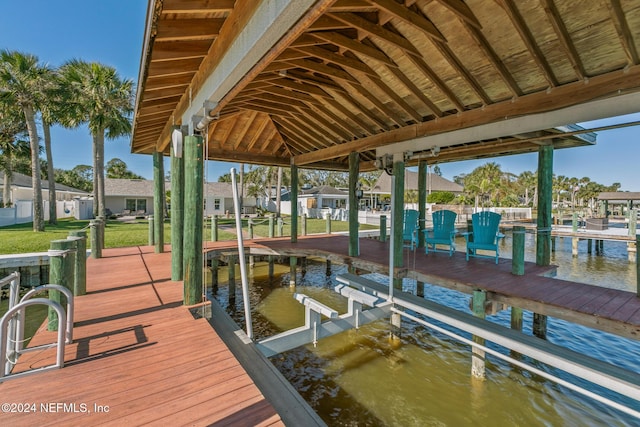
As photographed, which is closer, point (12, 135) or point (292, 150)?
point (292, 150)

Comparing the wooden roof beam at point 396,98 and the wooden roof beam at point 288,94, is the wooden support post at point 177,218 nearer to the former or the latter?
the wooden roof beam at point 288,94

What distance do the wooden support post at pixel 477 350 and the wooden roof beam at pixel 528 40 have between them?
3.09 meters

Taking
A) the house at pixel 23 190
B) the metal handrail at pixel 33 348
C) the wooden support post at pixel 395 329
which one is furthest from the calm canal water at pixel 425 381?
the house at pixel 23 190

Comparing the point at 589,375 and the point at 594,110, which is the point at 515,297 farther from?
the point at 594,110

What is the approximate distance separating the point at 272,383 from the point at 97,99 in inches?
768

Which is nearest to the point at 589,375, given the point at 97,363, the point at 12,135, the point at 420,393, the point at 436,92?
the point at 420,393

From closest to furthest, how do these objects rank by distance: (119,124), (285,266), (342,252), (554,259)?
(342,252)
(285,266)
(554,259)
(119,124)

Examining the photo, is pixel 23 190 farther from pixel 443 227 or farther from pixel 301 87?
pixel 443 227

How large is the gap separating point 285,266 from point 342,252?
429 cm

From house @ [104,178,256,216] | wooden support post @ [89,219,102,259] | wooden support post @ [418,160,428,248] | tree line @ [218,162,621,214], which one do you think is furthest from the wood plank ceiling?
house @ [104,178,256,216]

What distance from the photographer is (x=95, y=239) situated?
709cm

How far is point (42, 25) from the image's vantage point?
16.5 metres

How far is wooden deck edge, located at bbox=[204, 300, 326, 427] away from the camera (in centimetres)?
226

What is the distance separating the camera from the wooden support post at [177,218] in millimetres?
5293
